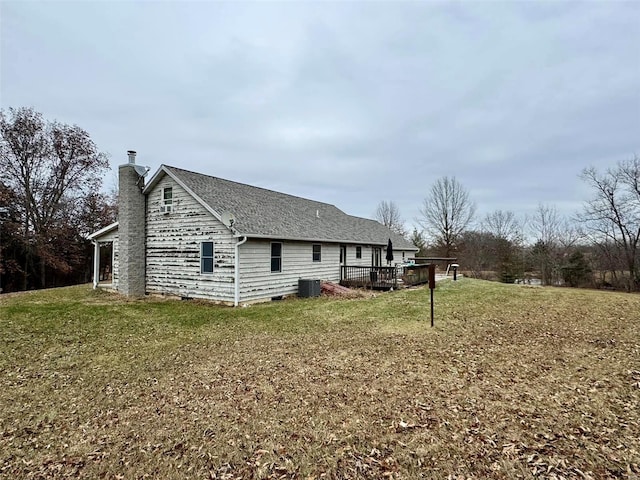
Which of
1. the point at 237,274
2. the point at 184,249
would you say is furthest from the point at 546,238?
the point at 184,249

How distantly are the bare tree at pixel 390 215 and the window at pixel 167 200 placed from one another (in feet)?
115

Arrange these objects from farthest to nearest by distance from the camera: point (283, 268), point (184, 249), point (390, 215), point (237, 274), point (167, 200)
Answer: point (390, 215), point (283, 268), point (167, 200), point (184, 249), point (237, 274)

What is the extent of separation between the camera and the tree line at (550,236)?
2517 centimetres

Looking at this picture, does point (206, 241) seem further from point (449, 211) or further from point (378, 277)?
point (449, 211)

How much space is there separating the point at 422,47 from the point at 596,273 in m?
24.6

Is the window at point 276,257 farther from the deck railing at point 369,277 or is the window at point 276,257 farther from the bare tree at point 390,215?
the bare tree at point 390,215

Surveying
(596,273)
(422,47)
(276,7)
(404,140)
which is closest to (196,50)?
(276,7)

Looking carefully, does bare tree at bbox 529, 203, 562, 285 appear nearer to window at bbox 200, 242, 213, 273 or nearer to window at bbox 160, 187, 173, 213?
window at bbox 200, 242, 213, 273

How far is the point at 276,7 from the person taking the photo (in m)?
11.6

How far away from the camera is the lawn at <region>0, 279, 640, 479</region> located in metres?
3.27

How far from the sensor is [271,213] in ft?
50.2

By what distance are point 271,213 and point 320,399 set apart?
11505 mm

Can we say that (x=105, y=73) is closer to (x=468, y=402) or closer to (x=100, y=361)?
(x=100, y=361)

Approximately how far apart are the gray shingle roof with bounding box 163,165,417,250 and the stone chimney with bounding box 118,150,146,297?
2.05 meters
